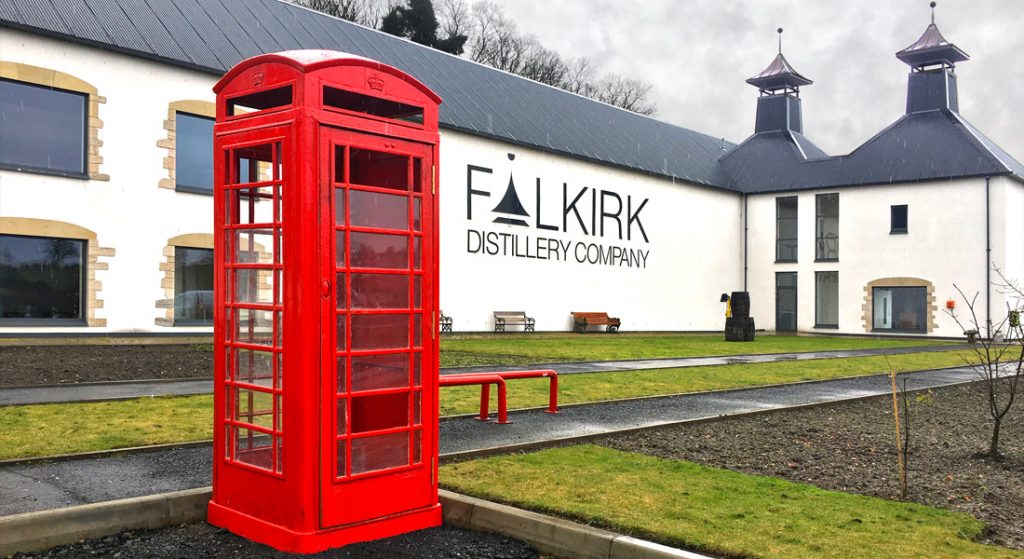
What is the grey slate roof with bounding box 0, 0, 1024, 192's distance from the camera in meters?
22.6

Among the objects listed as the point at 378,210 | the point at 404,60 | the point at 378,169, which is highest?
the point at 404,60

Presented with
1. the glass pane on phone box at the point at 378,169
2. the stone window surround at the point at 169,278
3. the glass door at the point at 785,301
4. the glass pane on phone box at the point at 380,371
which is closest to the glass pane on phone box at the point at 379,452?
the glass pane on phone box at the point at 380,371

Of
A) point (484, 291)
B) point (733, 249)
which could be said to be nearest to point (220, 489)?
point (484, 291)

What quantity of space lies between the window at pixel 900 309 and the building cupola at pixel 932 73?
31.1 ft

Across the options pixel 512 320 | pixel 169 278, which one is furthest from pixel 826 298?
pixel 169 278

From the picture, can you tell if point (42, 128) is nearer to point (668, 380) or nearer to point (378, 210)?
point (668, 380)

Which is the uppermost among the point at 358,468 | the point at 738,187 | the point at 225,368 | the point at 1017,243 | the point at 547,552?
Answer: the point at 738,187

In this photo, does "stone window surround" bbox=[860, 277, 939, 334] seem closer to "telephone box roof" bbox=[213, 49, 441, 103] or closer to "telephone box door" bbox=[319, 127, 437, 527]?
"telephone box door" bbox=[319, 127, 437, 527]

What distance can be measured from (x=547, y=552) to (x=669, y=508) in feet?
3.44

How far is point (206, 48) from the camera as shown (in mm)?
24047

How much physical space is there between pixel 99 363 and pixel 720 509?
14.4m

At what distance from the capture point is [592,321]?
116 feet

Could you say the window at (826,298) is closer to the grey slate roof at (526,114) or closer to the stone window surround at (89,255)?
the grey slate roof at (526,114)

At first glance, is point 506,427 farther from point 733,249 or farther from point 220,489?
point 733,249
